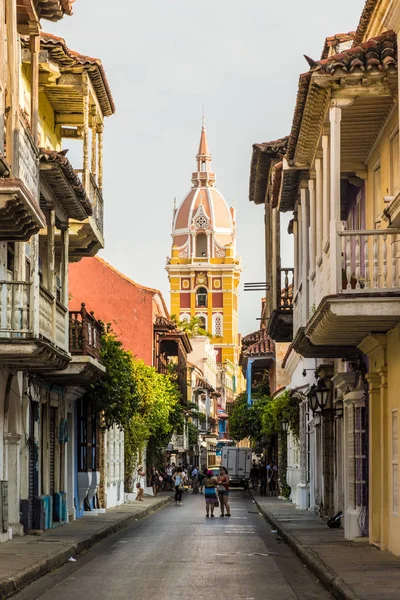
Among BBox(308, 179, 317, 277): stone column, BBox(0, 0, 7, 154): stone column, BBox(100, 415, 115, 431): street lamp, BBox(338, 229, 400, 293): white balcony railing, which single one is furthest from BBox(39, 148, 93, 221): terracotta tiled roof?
BBox(100, 415, 115, 431): street lamp

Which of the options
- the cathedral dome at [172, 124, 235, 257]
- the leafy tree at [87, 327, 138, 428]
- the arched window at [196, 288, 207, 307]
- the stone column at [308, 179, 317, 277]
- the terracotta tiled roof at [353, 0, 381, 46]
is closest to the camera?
the terracotta tiled roof at [353, 0, 381, 46]

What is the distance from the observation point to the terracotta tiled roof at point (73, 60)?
25.3 m

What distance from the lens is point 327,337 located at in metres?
19.6

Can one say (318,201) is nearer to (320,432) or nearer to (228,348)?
(320,432)

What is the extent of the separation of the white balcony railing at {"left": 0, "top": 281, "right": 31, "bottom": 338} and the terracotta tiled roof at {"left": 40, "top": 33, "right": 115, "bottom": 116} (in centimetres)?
700

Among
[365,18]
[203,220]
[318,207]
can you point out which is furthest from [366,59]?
[203,220]

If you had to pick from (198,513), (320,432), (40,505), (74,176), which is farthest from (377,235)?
(198,513)

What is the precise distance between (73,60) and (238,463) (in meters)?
50.2

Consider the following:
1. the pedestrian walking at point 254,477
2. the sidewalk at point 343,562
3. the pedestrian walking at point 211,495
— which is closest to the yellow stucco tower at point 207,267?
the pedestrian walking at point 254,477

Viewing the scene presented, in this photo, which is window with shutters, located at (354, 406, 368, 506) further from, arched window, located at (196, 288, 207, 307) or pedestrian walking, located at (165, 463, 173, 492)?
arched window, located at (196, 288, 207, 307)

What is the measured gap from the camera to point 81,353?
27.7m

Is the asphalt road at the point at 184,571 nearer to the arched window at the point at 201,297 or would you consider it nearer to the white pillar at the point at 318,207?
the white pillar at the point at 318,207

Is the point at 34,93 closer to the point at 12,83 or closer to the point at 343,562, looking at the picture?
the point at 12,83

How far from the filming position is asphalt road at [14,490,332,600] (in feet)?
49.8
